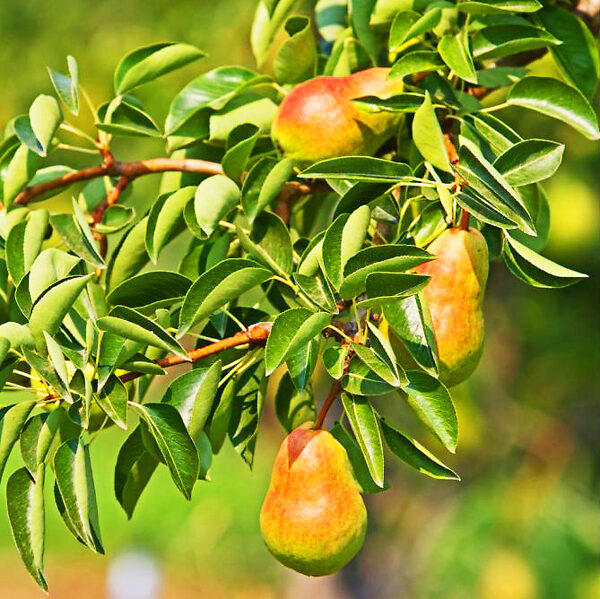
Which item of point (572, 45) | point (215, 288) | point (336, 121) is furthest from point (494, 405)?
point (215, 288)

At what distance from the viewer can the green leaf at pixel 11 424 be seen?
0.66m

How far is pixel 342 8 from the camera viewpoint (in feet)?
3.43

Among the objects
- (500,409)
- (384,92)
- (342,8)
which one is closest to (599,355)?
(500,409)

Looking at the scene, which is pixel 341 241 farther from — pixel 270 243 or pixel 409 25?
pixel 409 25

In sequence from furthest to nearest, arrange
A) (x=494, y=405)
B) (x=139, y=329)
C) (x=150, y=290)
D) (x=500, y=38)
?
(x=494, y=405) < (x=500, y=38) < (x=150, y=290) < (x=139, y=329)

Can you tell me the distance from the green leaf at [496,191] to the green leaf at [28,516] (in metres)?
0.34

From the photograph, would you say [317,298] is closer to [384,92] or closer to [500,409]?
[384,92]

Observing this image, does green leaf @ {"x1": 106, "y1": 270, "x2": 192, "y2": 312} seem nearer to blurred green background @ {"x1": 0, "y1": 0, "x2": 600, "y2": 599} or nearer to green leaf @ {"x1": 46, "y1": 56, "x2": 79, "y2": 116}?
green leaf @ {"x1": 46, "y1": 56, "x2": 79, "y2": 116}

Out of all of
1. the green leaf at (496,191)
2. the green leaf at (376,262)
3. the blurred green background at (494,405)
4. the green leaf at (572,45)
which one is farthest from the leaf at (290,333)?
the blurred green background at (494,405)

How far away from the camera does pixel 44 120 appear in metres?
0.79

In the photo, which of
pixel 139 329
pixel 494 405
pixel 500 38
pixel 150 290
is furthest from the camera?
pixel 494 405

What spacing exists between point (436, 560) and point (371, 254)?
Result: 2190 millimetres

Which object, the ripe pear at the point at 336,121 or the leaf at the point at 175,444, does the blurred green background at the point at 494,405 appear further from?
the leaf at the point at 175,444

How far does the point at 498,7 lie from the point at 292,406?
36 cm
